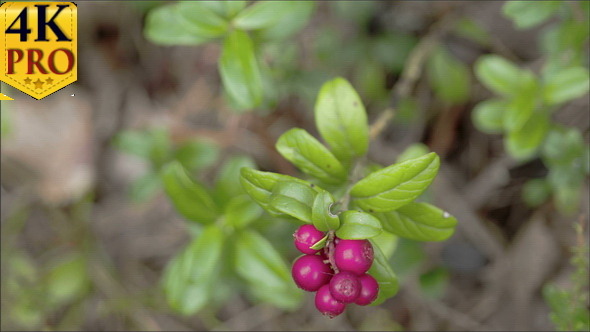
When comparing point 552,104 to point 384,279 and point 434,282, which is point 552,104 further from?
point 384,279

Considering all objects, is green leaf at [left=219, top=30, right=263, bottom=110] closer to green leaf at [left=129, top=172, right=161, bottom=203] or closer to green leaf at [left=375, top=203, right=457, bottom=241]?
green leaf at [left=375, top=203, right=457, bottom=241]

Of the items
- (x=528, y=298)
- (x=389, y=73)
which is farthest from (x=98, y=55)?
(x=528, y=298)

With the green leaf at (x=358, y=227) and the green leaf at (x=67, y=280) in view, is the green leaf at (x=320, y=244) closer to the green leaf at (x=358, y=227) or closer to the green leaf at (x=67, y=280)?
the green leaf at (x=358, y=227)

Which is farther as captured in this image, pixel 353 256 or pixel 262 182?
pixel 262 182

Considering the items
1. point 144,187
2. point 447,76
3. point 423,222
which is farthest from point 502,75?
point 144,187

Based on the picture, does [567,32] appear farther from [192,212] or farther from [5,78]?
[5,78]

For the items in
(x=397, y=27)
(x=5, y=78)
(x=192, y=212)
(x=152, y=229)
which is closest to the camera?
(x=192, y=212)
